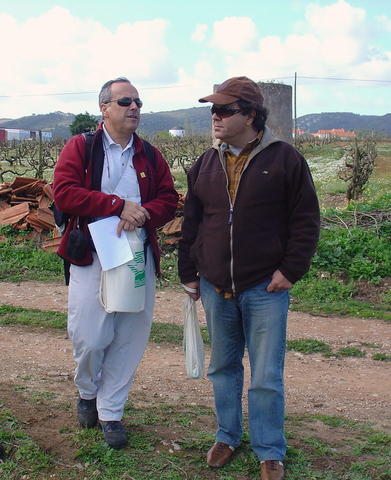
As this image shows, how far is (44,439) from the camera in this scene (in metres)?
3.65

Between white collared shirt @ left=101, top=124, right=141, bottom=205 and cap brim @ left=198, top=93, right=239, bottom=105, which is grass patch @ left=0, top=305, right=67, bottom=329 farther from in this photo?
cap brim @ left=198, top=93, right=239, bottom=105

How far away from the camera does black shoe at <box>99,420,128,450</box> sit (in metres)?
3.56

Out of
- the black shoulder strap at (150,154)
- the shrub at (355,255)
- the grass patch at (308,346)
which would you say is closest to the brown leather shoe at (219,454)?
the black shoulder strap at (150,154)

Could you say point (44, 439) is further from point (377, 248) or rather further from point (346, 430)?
point (377, 248)

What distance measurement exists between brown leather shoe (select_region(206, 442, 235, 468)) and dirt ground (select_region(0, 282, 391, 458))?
0.79 m

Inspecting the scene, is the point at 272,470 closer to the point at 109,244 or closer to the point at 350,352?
the point at 109,244

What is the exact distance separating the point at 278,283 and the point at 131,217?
888 millimetres

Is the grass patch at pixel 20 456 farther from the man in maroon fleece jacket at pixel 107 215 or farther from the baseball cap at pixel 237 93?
the baseball cap at pixel 237 93

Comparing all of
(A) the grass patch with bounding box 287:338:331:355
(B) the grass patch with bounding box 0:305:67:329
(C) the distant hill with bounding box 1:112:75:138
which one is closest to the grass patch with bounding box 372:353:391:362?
(A) the grass patch with bounding box 287:338:331:355

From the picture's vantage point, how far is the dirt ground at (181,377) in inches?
167

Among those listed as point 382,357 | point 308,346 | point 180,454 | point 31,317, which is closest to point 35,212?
point 31,317

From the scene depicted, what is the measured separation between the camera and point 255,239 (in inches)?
125

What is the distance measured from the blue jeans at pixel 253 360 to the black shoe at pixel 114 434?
0.55 m

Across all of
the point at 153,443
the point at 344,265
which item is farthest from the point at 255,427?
the point at 344,265
